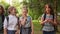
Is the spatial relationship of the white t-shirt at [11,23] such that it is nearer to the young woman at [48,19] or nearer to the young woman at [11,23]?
the young woman at [11,23]

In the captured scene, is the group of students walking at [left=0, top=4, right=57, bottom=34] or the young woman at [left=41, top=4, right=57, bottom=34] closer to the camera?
the group of students walking at [left=0, top=4, right=57, bottom=34]

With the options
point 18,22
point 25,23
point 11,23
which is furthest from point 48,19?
point 11,23

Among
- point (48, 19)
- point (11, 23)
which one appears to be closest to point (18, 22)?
point (11, 23)

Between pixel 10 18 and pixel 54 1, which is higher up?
pixel 54 1

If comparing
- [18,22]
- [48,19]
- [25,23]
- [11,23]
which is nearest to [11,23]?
[11,23]

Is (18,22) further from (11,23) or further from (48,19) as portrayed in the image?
(48,19)

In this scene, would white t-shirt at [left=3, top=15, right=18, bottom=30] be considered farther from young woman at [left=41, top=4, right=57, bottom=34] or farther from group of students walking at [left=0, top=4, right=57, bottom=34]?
young woman at [left=41, top=4, right=57, bottom=34]

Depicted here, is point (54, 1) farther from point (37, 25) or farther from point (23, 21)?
point (23, 21)

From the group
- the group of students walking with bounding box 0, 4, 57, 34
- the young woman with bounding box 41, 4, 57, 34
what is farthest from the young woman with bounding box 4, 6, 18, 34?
the young woman with bounding box 41, 4, 57, 34

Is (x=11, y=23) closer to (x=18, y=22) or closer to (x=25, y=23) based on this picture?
(x=18, y=22)

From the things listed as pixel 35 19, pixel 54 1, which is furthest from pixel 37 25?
pixel 54 1

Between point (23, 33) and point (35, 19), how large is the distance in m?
7.85

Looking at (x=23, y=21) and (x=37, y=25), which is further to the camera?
(x=37, y=25)

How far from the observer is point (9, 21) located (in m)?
3.80
